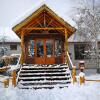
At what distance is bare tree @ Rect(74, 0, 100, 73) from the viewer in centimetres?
3039

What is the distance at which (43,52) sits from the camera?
81.0ft

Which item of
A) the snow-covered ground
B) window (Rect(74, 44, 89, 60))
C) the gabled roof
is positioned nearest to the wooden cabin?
the gabled roof

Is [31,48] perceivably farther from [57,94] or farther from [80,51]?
[80,51]

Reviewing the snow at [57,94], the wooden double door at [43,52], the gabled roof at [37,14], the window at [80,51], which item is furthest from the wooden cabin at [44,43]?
the window at [80,51]

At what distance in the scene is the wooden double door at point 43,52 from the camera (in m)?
24.7

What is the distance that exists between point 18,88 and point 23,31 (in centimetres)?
561

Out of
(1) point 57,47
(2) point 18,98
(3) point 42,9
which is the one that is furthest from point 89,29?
(2) point 18,98

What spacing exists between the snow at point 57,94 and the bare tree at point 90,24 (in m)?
12.8

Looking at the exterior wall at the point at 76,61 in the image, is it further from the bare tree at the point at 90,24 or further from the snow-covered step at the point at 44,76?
the snow-covered step at the point at 44,76

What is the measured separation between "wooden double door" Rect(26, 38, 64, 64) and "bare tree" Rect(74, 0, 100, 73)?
6.57 m

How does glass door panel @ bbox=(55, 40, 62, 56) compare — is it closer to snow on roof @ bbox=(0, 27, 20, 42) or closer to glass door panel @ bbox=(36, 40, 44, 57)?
glass door panel @ bbox=(36, 40, 44, 57)

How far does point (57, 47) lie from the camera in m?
25.2

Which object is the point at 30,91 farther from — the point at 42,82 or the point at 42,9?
the point at 42,9

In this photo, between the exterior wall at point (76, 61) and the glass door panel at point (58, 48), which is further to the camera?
the exterior wall at point (76, 61)
